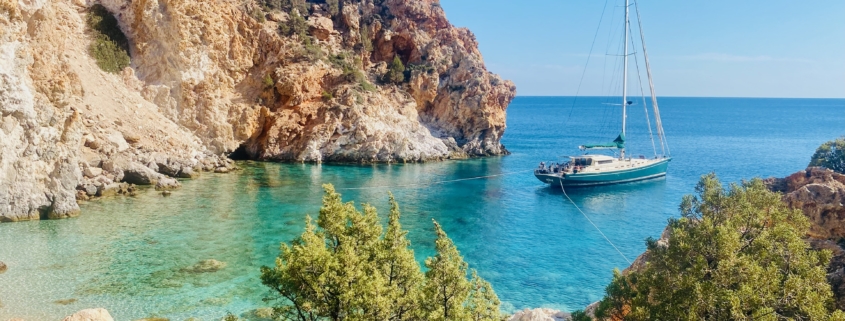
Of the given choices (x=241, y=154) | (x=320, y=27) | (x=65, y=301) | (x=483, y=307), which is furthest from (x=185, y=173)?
(x=483, y=307)

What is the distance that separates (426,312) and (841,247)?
10.1m

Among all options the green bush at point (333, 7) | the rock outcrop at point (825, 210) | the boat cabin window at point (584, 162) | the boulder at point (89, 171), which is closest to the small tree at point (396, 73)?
the green bush at point (333, 7)

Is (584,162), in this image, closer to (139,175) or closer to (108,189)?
(139,175)

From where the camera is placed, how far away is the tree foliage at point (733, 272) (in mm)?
8234

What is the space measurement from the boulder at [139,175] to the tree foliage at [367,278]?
28.2 m

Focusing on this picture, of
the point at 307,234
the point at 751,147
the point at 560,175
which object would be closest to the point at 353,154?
the point at 560,175

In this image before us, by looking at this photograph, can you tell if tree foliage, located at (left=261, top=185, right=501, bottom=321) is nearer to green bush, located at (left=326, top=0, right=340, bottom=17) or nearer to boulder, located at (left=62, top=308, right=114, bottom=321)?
boulder, located at (left=62, top=308, right=114, bottom=321)

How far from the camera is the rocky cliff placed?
2564 cm

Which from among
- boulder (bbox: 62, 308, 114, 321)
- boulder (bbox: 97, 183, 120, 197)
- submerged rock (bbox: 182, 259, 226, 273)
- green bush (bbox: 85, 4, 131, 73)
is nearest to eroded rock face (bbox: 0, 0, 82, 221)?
boulder (bbox: 97, 183, 120, 197)

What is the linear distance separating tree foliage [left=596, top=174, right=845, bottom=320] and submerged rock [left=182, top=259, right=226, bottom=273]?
617 inches

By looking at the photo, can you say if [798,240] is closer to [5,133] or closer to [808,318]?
[808,318]

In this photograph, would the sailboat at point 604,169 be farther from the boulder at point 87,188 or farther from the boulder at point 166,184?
the boulder at point 87,188

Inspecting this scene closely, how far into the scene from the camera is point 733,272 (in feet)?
28.4

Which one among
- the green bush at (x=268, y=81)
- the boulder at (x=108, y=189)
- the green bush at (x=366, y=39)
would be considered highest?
the green bush at (x=366, y=39)
